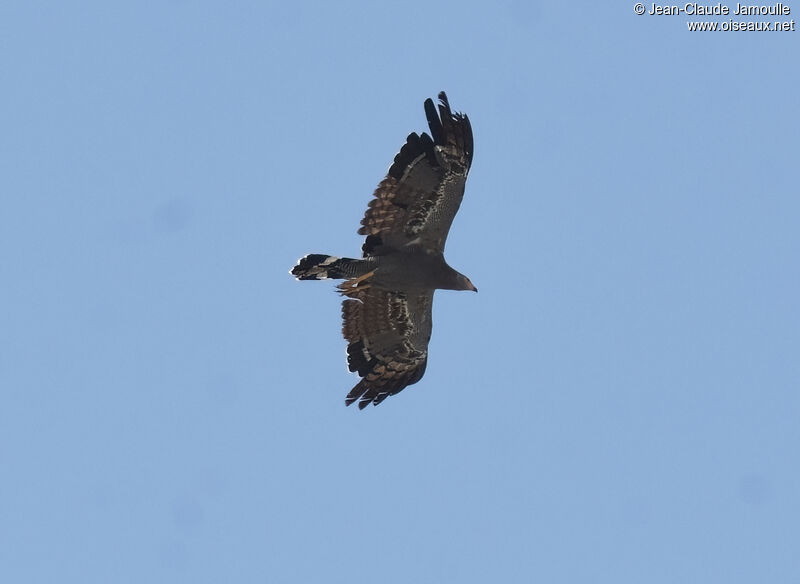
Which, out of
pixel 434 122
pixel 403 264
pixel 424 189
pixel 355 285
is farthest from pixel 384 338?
pixel 434 122

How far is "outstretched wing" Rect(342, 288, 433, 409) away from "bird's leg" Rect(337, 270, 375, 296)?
1.01 ft

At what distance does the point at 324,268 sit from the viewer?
100 ft

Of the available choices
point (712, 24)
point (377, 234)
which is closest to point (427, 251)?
point (377, 234)

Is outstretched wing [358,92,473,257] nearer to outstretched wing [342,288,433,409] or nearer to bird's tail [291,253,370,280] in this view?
bird's tail [291,253,370,280]

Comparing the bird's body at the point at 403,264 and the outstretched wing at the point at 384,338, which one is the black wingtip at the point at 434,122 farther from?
the outstretched wing at the point at 384,338

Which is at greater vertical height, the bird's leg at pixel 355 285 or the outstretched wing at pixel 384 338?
the bird's leg at pixel 355 285

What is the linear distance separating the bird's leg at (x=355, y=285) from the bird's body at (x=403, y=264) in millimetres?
18

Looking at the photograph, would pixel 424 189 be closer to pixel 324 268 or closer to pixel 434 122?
pixel 434 122

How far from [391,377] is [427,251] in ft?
8.41

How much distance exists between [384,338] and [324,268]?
1.80 meters

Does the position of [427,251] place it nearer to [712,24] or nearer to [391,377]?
[391,377]

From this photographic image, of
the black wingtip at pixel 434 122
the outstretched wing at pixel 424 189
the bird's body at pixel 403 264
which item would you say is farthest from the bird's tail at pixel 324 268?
the black wingtip at pixel 434 122

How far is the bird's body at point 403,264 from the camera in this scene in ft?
96.5

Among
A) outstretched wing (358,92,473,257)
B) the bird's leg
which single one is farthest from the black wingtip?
the bird's leg
